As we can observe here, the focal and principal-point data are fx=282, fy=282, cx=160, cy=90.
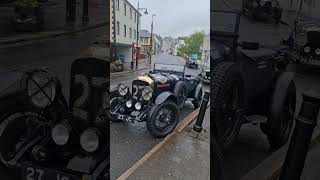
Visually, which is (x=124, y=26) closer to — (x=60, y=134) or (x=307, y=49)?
(x=60, y=134)

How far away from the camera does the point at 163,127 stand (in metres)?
1.11

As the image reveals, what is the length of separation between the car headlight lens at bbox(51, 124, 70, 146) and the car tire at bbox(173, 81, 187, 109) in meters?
0.46

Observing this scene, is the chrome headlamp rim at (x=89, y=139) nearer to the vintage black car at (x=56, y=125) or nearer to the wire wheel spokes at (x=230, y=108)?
the vintage black car at (x=56, y=125)

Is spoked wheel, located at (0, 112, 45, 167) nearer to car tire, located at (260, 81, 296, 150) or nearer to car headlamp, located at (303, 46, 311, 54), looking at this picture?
car tire, located at (260, 81, 296, 150)

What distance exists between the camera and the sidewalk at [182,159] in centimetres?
103

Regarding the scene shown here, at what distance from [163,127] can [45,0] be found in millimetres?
649

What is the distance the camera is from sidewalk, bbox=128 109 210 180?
1031 millimetres

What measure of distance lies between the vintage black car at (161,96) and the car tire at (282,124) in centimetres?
36

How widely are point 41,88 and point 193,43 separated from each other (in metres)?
0.62

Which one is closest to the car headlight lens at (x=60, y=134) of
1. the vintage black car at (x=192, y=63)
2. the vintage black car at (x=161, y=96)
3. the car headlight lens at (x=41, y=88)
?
the car headlight lens at (x=41, y=88)

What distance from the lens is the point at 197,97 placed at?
102 centimetres

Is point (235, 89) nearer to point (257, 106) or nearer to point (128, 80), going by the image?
point (257, 106)

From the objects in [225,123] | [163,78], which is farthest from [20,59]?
[225,123]

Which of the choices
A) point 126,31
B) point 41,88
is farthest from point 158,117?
point 41,88
